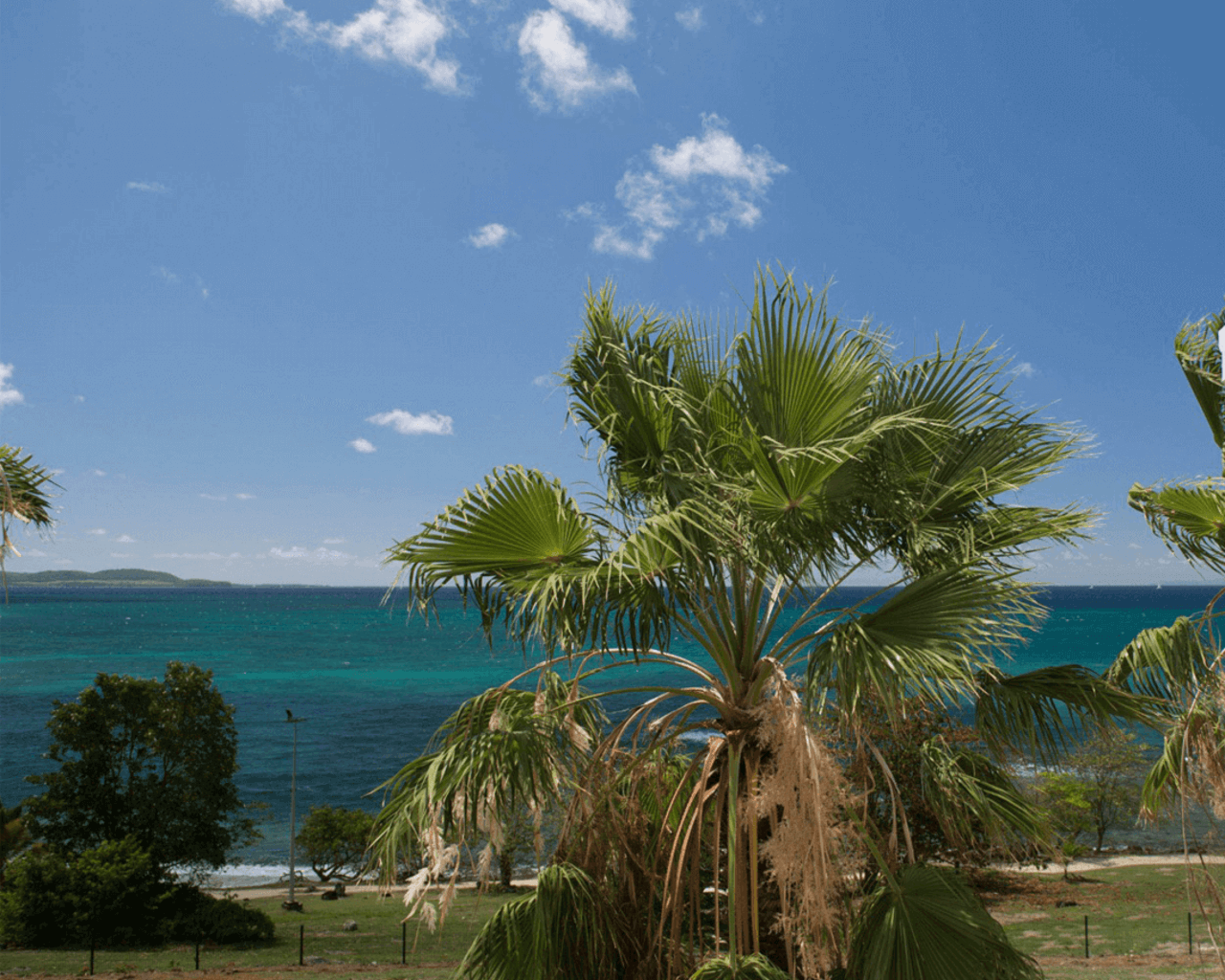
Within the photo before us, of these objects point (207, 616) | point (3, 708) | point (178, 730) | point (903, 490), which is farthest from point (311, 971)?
point (207, 616)

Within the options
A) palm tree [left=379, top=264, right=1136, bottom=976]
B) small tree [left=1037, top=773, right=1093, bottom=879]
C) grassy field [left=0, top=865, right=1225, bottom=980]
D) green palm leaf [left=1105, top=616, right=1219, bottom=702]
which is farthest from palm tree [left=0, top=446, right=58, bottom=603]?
small tree [left=1037, top=773, right=1093, bottom=879]

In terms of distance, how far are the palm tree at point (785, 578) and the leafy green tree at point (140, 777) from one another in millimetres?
24717

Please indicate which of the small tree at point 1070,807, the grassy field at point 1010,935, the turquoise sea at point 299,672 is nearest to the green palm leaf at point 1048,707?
the turquoise sea at point 299,672

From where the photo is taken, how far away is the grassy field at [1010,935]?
19.4 meters

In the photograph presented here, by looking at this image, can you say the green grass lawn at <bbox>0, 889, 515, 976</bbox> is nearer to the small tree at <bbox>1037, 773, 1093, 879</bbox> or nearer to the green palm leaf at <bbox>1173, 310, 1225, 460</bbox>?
the green palm leaf at <bbox>1173, 310, 1225, 460</bbox>

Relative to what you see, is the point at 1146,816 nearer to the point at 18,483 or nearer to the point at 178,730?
the point at 18,483

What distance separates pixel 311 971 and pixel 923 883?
811 inches

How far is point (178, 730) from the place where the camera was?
1051 inches

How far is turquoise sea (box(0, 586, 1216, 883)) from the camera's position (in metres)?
57.7

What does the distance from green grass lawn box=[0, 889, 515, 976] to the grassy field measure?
0.11 ft

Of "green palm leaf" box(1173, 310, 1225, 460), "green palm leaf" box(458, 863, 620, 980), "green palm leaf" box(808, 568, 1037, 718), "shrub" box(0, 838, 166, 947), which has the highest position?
"green palm leaf" box(1173, 310, 1225, 460)

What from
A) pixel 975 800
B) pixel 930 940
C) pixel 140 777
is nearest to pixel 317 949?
pixel 140 777

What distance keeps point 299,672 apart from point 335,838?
70333mm

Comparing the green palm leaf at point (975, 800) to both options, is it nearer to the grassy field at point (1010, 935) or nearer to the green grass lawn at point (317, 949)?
the grassy field at point (1010, 935)
